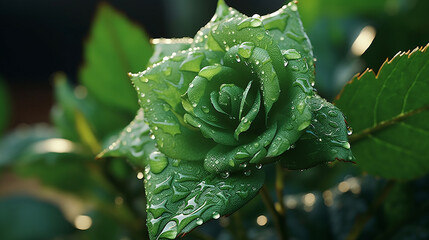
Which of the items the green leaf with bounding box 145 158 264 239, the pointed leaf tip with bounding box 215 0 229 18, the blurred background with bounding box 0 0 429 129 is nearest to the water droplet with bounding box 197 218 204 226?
the green leaf with bounding box 145 158 264 239

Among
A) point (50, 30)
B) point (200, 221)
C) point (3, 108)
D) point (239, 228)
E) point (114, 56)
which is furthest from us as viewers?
point (50, 30)

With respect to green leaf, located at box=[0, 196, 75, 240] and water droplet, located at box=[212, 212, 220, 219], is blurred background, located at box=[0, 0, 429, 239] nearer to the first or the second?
green leaf, located at box=[0, 196, 75, 240]

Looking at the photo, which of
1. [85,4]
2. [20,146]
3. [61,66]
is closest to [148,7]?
[85,4]

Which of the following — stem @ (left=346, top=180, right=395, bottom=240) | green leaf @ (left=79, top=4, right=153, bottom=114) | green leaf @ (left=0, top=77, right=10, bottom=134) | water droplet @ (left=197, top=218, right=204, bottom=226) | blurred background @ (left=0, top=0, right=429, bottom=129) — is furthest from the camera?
blurred background @ (left=0, top=0, right=429, bottom=129)

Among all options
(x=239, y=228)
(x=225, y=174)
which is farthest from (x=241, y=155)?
(x=239, y=228)

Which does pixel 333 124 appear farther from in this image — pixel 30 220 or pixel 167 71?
pixel 30 220

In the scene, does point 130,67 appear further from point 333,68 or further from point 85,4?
point 85,4
